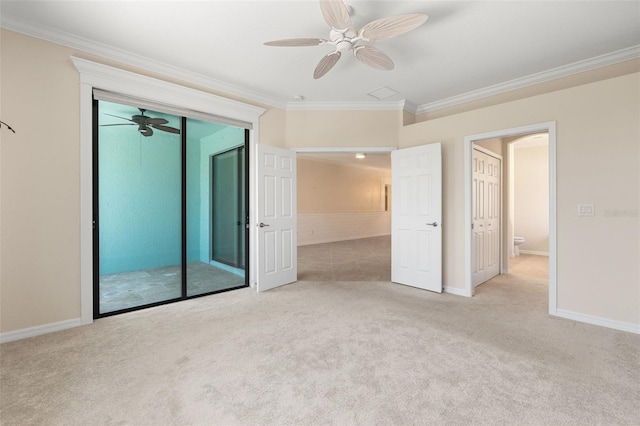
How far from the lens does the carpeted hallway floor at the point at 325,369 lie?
1.60m

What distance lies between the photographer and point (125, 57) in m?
2.97

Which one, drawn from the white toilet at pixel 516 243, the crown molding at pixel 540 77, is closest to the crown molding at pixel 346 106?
the crown molding at pixel 540 77

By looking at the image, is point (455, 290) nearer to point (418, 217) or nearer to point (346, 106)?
point (418, 217)

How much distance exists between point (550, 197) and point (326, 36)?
293cm

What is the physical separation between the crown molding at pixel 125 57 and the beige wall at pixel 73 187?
0.08 metres

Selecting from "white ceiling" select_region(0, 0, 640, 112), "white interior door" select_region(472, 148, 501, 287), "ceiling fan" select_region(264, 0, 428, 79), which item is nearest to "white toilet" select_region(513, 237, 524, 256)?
"white interior door" select_region(472, 148, 501, 287)

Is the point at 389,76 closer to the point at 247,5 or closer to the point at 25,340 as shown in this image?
the point at 247,5

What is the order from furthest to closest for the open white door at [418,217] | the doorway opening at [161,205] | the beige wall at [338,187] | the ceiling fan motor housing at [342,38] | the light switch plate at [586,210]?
the beige wall at [338,187] → the open white door at [418,217] → the doorway opening at [161,205] → the light switch plate at [586,210] → the ceiling fan motor housing at [342,38]

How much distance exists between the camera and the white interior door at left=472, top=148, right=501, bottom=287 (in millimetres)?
4098

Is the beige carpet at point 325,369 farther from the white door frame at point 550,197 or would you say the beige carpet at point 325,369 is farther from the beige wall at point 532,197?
the beige wall at point 532,197

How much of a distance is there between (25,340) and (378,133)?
4608 mm

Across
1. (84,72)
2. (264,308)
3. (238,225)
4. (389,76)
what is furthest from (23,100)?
(389,76)

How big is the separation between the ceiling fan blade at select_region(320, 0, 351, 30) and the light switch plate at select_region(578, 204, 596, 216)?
9.65 ft

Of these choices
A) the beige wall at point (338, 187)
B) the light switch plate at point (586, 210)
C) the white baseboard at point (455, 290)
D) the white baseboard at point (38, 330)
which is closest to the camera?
the white baseboard at point (38, 330)
